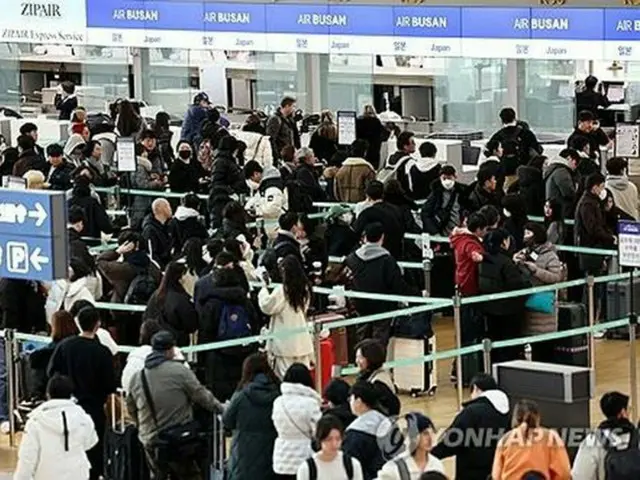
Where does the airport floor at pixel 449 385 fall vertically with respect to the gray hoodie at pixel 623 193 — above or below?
below

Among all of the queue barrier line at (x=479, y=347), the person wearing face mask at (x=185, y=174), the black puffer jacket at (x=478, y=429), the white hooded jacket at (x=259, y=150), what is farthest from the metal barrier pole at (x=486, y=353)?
the white hooded jacket at (x=259, y=150)

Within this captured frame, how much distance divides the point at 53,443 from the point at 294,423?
145 cm

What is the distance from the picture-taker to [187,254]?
14.8 metres

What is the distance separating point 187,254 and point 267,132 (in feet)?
23.8

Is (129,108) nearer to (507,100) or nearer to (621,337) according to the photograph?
(507,100)

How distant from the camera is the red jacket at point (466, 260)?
15273 mm

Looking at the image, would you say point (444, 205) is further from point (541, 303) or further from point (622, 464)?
point (622, 464)

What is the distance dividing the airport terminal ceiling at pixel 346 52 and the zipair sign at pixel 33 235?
1044cm

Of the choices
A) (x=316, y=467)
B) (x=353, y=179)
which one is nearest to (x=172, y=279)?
(x=316, y=467)

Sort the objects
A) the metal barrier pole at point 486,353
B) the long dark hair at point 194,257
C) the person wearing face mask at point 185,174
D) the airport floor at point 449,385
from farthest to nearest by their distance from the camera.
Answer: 1. the person wearing face mask at point 185,174
2. the long dark hair at point 194,257
3. the airport floor at point 449,385
4. the metal barrier pole at point 486,353

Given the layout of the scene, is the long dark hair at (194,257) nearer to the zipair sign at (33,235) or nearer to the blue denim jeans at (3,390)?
the blue denim jeans at (3,390)

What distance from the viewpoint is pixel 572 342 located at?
15.8m

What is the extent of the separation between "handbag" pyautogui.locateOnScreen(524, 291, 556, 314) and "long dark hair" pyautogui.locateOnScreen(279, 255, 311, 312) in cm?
221

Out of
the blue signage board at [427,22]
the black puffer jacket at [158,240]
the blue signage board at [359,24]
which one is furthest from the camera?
the blue signage board at [427,22]
